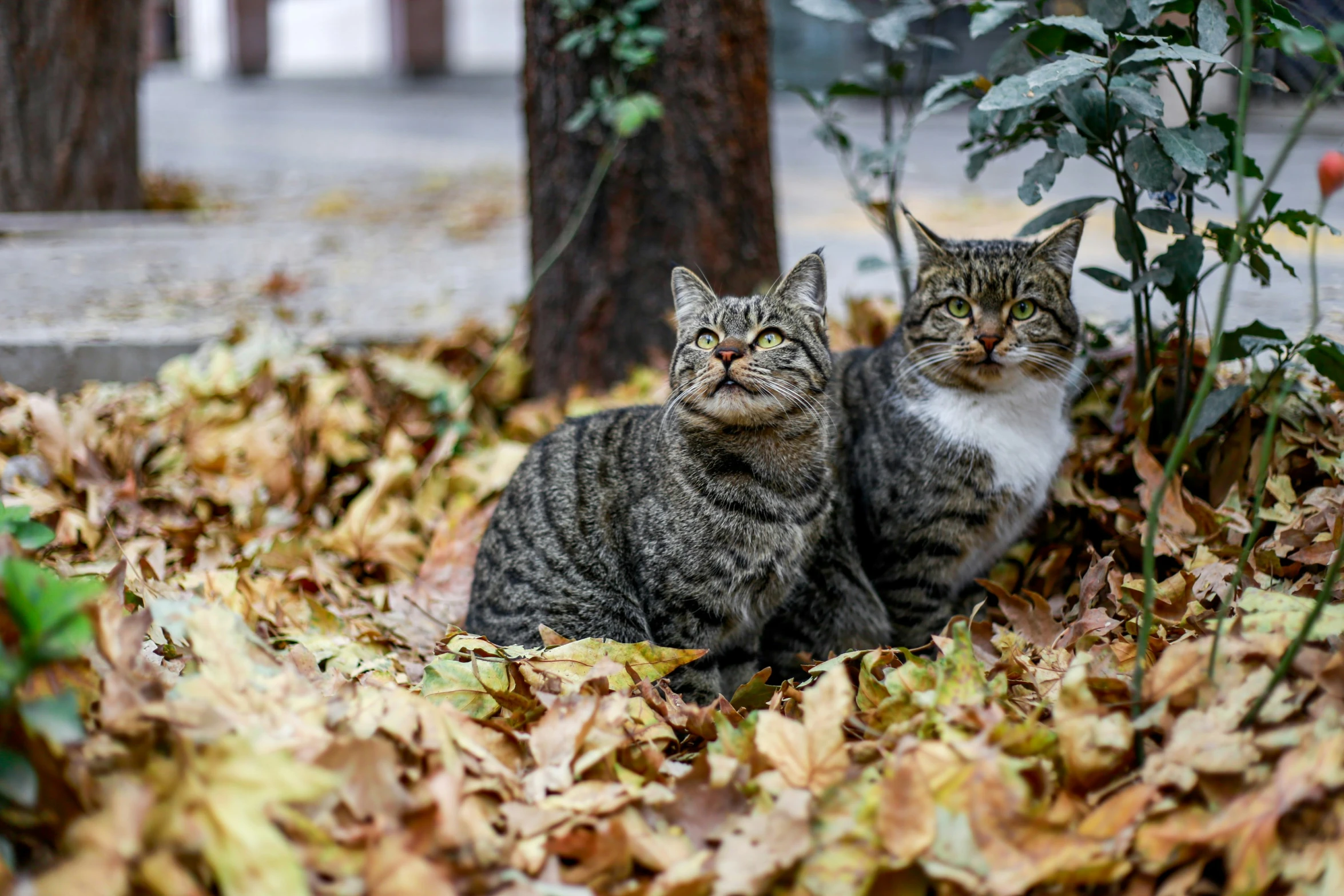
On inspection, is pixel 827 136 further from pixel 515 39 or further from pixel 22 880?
pixel 515 39

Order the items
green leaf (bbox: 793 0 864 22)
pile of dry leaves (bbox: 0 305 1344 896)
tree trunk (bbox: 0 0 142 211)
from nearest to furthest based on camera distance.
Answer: pile of dry leaves (bbox: 0 305 1344 896) → green leaf (bbox: 793 0 864 22) → tree trunk (bbox: 0 0 142 211)

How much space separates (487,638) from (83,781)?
1.38 meters

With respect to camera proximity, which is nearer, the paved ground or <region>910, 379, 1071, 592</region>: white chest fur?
<region>910, 379, 1071, 592</region>: white chest fur

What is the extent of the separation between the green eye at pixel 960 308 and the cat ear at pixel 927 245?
165 mm

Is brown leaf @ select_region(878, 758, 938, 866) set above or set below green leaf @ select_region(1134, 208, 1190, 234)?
below

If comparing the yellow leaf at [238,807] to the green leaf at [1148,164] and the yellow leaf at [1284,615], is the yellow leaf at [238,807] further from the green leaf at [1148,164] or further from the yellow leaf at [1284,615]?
the green leaf at [1148,164]

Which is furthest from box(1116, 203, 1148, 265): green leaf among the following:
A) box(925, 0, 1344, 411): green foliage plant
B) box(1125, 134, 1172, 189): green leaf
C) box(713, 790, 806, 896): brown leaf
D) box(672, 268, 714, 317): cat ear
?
box(713, 790, 806, 896): brown leaf

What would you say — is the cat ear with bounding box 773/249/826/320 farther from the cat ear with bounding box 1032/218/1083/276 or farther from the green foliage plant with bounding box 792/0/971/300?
the green foliage plant with bounding box 792/0/971/300

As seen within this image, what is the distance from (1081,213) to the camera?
3.13 meters

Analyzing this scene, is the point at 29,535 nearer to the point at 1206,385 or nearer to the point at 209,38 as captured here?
the point at 1206,385

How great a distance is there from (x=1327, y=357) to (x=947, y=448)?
0.96m

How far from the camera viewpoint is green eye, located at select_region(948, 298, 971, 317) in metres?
3.04

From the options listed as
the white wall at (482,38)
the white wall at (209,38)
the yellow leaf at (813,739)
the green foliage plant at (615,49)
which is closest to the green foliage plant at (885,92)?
the green foliage plant at (615,49)

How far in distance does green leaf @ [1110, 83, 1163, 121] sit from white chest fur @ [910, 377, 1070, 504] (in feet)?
2.52
